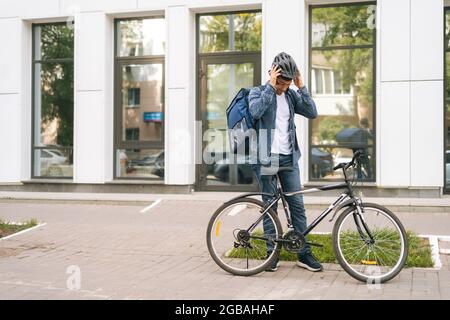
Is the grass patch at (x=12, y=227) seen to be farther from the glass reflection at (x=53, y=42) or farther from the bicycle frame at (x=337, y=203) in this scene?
the glass reflection at (x=53, y=42)

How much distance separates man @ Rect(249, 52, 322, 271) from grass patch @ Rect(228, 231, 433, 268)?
158mm

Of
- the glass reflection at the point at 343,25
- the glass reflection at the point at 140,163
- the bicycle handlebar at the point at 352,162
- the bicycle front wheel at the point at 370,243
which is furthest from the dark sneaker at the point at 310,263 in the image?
the glass reflection at the point at 140,163

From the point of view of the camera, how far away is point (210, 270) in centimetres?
672

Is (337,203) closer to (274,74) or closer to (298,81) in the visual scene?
(298,81)

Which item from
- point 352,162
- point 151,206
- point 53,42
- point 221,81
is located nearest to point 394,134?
point 221,81

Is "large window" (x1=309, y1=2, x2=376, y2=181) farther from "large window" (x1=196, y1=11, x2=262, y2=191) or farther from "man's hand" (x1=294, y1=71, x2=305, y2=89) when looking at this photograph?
"man's hand" (x1=294, y1=71, x2=305, y2=89)

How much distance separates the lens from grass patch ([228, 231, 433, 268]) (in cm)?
648

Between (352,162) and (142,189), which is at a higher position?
(352,162)

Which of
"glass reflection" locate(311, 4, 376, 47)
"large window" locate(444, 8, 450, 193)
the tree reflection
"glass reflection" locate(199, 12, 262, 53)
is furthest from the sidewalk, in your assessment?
"glass reflection" locate(199, 12, 262, 53)

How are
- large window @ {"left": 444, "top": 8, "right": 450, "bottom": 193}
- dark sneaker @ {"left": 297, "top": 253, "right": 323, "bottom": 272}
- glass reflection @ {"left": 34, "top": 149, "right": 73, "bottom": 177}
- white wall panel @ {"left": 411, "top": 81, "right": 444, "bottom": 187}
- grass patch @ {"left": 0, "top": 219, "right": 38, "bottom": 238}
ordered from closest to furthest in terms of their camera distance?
dark sneaker @ {"left": 297, "top": 253, "right": 323, "bottom": 272} → grass patch @ {"left": 0, "top": 219, "right": 38, "bottom": 238} → white wall panel @ {"left": 411, "top": 81, "right": 444, "bottom": 187} → large window @ {"left": 444, "top": 8, "right": 450, "bottom": 193} → glass reflection @ {"left": 34, "top": 149, "right": 73, "bottom": 177}

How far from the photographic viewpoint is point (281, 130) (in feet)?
21.8

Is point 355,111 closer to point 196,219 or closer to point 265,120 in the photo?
point 196,219

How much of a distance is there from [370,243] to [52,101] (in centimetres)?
928

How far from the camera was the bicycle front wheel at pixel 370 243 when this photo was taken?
5965 mm
